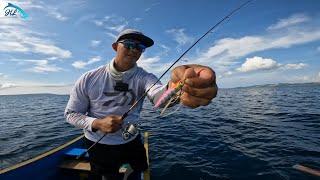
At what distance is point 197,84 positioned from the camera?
2.13m

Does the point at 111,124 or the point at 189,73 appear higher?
the point at 189,73

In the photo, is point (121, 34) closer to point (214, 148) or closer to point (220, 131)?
point (214, 148)

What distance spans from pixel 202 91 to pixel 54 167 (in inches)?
287

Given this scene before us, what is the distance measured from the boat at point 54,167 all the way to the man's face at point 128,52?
4.56 m

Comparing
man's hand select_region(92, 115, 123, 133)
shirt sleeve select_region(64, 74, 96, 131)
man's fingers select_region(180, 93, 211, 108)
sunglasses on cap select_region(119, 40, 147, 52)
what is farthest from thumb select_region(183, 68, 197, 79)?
shirt sleeve select_region(64, 74, 96, 131)

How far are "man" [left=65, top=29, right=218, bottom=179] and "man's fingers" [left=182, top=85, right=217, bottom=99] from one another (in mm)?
991

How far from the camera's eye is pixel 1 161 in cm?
1280

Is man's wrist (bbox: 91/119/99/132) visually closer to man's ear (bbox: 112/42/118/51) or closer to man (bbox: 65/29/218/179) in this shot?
man (bbox: 65/29/218/179)

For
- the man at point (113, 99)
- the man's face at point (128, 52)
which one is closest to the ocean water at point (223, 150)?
the man at point (113, 99)

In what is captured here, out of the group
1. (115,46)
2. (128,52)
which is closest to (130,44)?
(128,52)

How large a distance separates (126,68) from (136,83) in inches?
11.7

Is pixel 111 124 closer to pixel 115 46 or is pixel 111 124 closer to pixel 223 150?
pixel 115 46

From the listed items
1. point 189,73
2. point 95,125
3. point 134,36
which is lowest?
point 95,125

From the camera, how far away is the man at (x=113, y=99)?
11.9 feet
